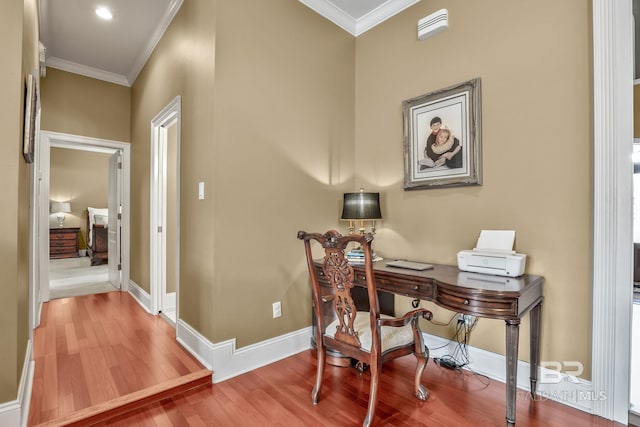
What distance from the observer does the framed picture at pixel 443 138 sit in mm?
2297

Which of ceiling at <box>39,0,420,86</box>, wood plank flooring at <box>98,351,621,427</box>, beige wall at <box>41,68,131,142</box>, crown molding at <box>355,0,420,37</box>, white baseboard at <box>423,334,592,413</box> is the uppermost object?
ceiling at <box>39,0,420,86</box>

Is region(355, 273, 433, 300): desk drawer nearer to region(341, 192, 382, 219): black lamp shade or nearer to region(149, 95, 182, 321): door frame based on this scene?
region(341, 192, 382, 219): black lamp shade

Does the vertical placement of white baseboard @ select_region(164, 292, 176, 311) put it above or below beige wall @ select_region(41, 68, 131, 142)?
below

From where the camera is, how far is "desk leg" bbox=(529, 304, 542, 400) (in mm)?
1929

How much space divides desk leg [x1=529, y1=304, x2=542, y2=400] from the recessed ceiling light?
4.28 m

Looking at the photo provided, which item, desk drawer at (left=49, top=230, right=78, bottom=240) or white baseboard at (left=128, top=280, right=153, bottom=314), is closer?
white baseboard at (left=128, top=280, right=153, bottom=314)

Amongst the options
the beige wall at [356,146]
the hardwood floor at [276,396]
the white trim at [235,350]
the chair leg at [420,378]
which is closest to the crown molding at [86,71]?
the beige wall at [356,146]

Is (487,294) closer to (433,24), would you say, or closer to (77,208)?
(433,24)

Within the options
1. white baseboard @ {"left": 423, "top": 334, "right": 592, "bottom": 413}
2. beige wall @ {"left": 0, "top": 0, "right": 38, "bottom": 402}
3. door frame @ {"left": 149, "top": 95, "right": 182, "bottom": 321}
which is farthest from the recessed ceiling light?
white baseboard @ {"left": 423, "top": 334, "right": 592, "bottom": 413}

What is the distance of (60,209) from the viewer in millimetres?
7559

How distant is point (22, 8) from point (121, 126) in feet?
9.77

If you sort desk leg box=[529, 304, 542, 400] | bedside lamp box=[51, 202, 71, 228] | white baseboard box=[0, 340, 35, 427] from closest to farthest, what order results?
1. white baseboard box=[0, 340, 35, 427]
2. desk leg box=[529, 304, 542, 400]
3. bedside lamp box=[51, 202, 71, 228]

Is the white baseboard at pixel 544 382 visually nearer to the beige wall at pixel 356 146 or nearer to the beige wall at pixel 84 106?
the beige wall at pixel 356 146

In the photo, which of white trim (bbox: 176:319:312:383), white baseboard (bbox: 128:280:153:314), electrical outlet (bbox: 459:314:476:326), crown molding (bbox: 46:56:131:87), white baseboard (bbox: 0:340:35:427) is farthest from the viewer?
crown molding (bbox: 46:56:131:87)
